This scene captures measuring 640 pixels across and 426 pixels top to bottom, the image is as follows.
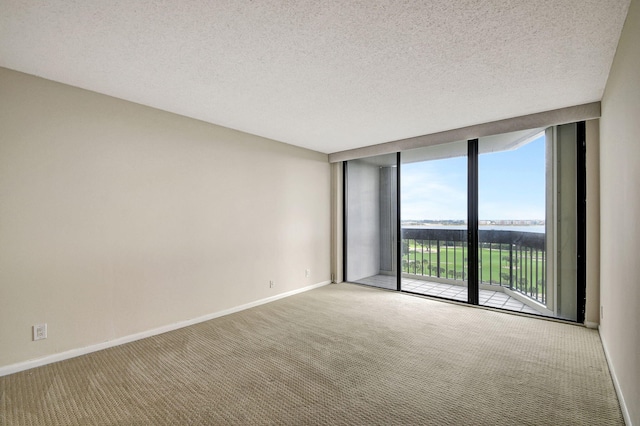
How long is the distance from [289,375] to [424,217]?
3.22m

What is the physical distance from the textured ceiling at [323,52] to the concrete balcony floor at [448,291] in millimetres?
2415

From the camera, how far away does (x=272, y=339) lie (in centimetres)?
302

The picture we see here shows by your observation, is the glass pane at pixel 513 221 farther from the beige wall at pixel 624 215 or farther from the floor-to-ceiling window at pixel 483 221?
the beige wall at pixel 624 215

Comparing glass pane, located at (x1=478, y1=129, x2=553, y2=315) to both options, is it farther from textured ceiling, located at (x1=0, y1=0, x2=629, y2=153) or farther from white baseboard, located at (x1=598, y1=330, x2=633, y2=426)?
white baseboard, located at (x1=598, y1=330, x2=633, y2=426)

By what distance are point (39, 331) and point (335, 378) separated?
2.52 m

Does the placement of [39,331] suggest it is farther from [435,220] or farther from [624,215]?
[435,220]

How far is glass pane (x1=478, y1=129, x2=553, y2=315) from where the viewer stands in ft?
11.8

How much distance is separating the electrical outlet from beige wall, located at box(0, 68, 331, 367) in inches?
1.6

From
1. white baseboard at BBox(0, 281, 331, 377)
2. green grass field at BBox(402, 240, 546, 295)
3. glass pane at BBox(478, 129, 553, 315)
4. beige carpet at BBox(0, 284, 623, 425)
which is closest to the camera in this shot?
beige carpet at BBox(0, 284, 623, 425)

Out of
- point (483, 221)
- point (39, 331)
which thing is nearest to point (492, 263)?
point (483, 221)

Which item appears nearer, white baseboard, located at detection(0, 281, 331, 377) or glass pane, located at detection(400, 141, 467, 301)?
white baseboard, located at detection(0, 281, 331, 377)

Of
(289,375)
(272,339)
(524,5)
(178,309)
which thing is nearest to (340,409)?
(289,375)

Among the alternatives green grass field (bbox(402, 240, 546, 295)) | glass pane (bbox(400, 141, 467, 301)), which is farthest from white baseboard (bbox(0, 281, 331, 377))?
green grass field (bbox(402, 240, 546, 295))

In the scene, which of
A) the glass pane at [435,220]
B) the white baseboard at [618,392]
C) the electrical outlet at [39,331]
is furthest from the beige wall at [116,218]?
the white baseboard at [618,392]
